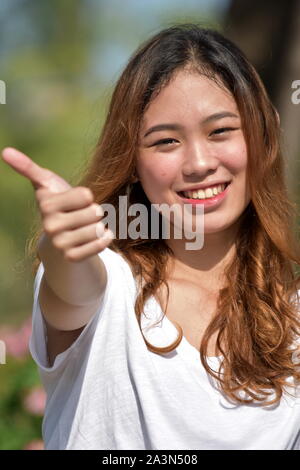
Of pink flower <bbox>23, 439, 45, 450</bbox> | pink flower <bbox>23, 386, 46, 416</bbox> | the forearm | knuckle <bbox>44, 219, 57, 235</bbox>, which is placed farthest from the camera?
pink flower <bbox>23, 386, 46, 416</bbox>

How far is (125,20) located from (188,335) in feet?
27.3

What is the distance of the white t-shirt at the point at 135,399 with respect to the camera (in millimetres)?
1865

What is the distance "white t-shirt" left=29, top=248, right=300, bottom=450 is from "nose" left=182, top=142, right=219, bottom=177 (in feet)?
1.07

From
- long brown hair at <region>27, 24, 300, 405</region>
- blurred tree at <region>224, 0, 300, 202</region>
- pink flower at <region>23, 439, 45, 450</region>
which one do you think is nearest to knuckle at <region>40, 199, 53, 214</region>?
long brown hair at <region>27, 24, 300, 405</region>

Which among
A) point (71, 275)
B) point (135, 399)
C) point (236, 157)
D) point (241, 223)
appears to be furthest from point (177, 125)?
point (135, 399)

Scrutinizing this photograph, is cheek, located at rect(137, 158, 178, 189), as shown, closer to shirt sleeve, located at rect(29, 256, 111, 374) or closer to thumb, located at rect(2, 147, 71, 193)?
shirt sleeve, located at rect(29, 256, 111, 374)

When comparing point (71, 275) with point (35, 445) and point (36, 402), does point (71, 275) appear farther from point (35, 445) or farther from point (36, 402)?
point (36, 402)

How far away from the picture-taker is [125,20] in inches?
385

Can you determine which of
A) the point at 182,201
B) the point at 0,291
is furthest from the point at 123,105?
the point at 0,291

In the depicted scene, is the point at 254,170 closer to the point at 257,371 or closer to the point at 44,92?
the point at 257,371

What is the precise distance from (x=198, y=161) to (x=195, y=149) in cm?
4

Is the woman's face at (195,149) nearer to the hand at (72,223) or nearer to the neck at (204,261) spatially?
the neck at (204,261)

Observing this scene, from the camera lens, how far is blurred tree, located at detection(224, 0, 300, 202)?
14.9 ft

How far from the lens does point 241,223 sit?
2.25 m
